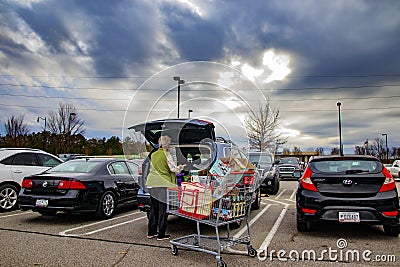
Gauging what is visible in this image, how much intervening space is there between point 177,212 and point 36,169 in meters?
6.02

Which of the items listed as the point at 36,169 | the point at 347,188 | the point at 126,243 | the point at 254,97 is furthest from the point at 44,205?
the point at 347,188

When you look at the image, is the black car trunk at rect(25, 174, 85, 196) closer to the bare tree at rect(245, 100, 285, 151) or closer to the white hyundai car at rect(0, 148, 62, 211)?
the white hyundai car at rect(0, 148, 62, 211)

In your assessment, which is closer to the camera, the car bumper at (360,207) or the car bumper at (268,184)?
the car bumper at (360,207)

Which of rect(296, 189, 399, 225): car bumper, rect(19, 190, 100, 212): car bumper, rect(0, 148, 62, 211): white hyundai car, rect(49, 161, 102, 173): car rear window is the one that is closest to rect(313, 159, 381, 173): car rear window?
rect(296, 189, 399, 225): car bumper

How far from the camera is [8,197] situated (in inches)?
329

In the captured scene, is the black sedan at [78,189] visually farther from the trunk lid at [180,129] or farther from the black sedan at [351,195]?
the black sedan at [351,195]

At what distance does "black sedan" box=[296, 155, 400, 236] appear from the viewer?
5.24m

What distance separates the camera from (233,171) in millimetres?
4500

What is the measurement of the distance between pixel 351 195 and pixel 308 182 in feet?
2.34

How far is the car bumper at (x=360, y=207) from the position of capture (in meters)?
5.22

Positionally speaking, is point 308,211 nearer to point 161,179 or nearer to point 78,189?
point 161,179

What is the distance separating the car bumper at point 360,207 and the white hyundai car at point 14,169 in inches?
289

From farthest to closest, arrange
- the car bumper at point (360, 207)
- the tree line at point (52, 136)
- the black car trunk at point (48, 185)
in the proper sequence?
1. the tree line at point (52, 136)
2. the black car trunk at point (48, 185)
3. the car bumper at point (360, 207)

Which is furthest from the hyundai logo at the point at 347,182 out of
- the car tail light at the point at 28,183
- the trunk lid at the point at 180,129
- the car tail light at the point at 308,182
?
the car tail light at the point at 28,183
